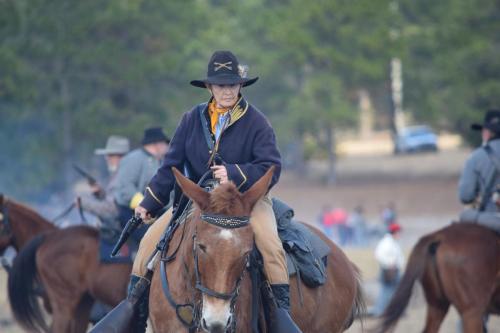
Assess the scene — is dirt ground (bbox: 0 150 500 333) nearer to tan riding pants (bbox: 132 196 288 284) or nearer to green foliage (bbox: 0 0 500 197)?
green foliage (bbox: 0 0 500 197)

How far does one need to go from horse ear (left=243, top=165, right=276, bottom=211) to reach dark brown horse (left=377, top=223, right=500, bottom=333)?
5.63 metres

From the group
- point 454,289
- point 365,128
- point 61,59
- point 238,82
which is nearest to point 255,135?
point 238,82

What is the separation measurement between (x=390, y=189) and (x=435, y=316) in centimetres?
3836

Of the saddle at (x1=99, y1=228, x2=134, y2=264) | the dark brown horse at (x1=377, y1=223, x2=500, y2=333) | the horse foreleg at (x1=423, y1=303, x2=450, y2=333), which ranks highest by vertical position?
the saddle at (x1=99, y1=228, x2=134, y2=264)

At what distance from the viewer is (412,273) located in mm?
12461

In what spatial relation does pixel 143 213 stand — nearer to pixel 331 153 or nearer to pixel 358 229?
pixel 358 229

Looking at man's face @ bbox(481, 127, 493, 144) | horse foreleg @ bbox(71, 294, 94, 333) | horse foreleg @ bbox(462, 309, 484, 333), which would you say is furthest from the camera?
man's face @ bbox(481, 127, 493, 144)

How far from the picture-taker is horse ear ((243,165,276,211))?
702 cm

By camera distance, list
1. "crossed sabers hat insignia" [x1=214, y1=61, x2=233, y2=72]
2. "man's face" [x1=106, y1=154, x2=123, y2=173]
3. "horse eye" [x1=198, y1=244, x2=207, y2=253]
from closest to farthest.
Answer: "horse eye" [x1=198, y1=244, x2=207, y2=253] → "crossed sabers hat insignia" [x1=214, y1=61, x2=233, y2=72] → "man's face" [x1=106, y1=154, x2=123, y2=173]

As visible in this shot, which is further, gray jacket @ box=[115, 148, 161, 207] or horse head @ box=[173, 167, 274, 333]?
gray jacket @ box=[115, 148, 161, 207]

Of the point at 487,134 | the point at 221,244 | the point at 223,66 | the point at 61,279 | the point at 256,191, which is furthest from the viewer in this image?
the point at 487,134

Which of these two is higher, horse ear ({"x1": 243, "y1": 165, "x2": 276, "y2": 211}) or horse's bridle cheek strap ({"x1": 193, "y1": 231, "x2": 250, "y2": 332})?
horse ear ({"x1": 243, "y1": 165, "x2": 276, "y2": 211})

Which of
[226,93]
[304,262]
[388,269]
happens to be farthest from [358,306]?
[388,269]

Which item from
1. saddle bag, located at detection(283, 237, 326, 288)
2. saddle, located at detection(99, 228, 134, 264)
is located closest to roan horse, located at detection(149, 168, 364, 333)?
saddle bag, located at detection(283, 237, 326, 288)
